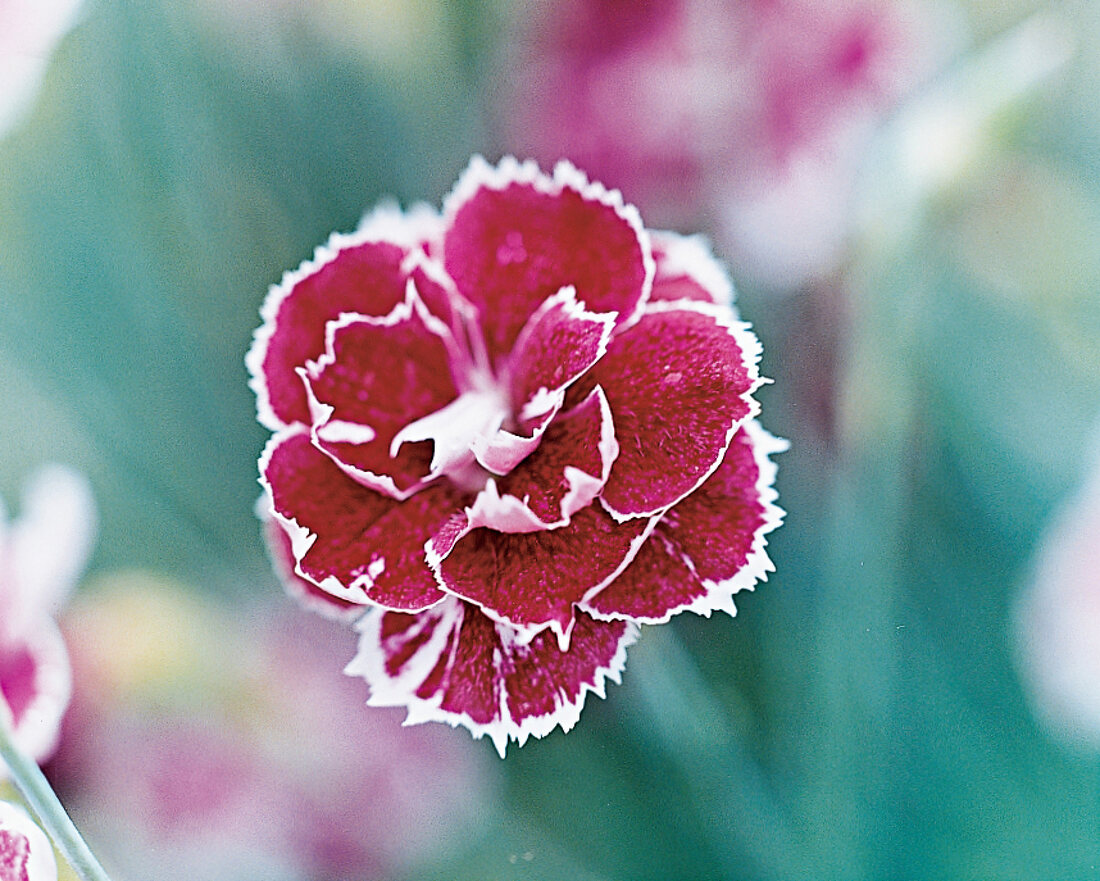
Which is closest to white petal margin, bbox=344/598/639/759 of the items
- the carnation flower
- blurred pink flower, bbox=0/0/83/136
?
the carnation flower

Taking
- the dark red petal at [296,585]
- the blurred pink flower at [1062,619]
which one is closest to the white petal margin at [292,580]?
the dark red petal at [296,585]

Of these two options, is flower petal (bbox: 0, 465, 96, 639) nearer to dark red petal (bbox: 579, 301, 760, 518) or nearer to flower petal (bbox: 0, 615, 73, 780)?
flower petal (bbox: 0, 615, 73, 780)

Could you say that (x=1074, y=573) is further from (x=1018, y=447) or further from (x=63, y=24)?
(x=63, y=24)

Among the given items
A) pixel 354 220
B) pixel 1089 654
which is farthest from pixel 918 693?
pixel 354 220

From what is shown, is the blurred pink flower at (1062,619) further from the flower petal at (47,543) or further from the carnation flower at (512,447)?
the flower petal at (47,543)

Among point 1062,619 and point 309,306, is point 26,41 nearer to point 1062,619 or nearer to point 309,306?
point 309,306

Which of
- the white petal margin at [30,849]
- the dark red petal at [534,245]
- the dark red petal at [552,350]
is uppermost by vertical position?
the dark red petal at [534,245]

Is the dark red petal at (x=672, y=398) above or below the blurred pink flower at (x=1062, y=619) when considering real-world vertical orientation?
below
